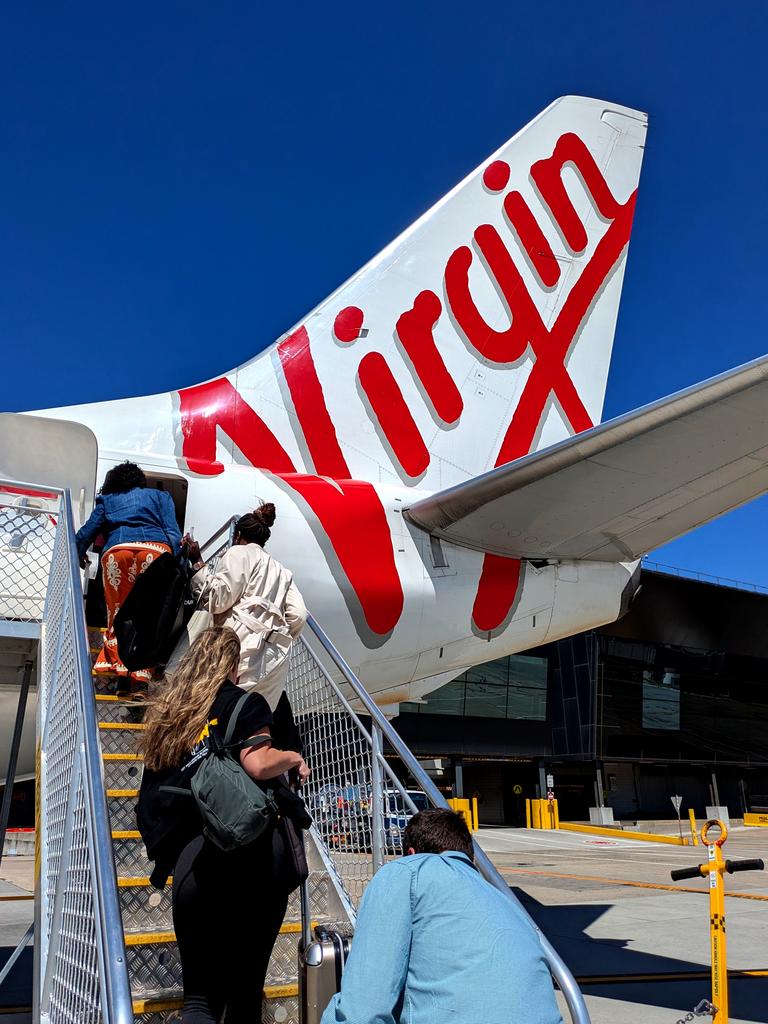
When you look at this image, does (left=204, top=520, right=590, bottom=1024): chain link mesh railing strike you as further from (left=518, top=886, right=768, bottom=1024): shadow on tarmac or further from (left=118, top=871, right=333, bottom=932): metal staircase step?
(left=518, top=886, right=768, bottom=1024): shadow on tarmac

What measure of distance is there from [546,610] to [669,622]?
3723 cm

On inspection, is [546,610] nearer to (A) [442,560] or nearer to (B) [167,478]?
(A) [442,560]

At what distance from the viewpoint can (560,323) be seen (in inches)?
363

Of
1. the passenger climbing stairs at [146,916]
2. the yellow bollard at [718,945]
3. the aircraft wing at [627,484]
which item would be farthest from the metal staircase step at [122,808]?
the aircraft wing at [627,484]

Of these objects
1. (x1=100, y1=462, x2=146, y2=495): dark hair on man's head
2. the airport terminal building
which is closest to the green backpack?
(x1=100, y1=462, x2=146, y2=495): dark hair on man's head

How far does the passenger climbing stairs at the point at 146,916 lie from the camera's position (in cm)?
350

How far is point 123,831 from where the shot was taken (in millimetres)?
4043

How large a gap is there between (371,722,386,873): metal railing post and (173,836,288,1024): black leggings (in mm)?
1521

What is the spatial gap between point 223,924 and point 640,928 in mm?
8051

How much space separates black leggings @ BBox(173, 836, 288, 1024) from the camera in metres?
2.76

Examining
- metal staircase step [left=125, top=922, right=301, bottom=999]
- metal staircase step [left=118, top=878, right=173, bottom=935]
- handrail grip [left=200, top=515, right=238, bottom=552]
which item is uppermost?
handrail grip [left=200, top=515, right=238, bottom=552]

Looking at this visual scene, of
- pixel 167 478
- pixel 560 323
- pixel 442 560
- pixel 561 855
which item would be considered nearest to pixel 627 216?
pixel 560 323

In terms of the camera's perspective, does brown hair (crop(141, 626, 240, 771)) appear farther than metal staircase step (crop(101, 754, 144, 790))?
No

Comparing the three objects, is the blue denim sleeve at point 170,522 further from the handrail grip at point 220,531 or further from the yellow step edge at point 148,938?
the yellow step edge at point 148,938
